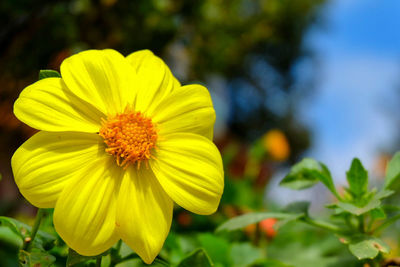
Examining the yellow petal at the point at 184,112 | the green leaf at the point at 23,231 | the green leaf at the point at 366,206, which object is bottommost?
the green leaf at the point at 23,231

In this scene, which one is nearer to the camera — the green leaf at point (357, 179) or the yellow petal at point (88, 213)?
the yellow petal at point (88, 213)

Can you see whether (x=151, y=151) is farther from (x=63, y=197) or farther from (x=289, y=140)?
(x=289, y=140)

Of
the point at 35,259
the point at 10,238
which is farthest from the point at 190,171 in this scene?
the point at 10,238

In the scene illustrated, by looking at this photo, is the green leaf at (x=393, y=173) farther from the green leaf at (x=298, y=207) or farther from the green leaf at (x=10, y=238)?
the green leaf at (x=10, y=238)

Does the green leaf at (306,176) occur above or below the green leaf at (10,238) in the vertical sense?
above

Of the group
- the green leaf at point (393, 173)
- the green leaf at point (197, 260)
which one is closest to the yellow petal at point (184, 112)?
the green leaf at point (197, 260)

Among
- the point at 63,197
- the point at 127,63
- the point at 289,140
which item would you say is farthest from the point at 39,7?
the point at 289,140
